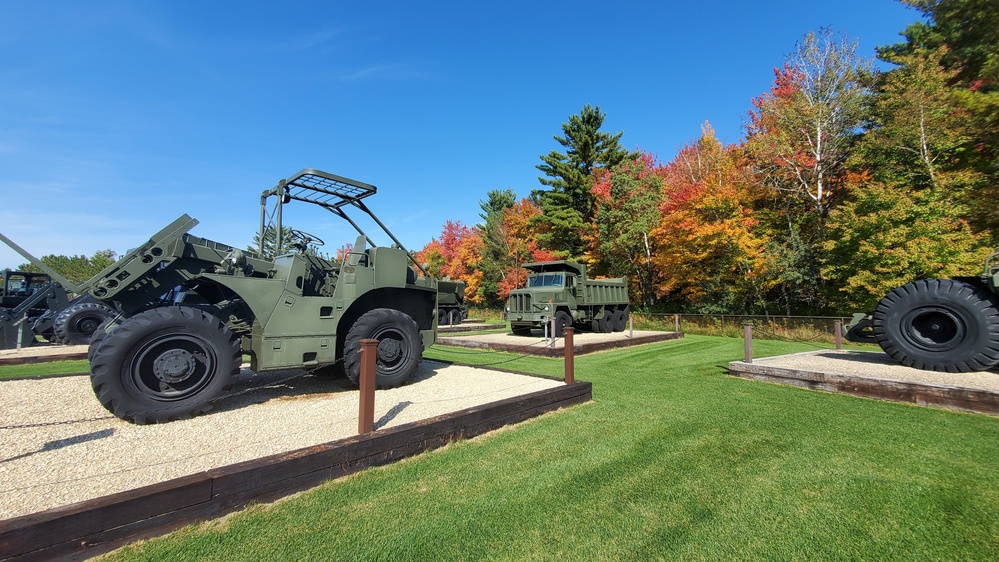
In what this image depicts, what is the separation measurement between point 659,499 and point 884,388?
217 inches

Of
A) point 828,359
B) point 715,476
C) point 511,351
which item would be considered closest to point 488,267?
point 511,351

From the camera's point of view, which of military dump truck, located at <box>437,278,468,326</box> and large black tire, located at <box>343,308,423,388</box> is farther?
military dump truck, located at <box>437,278,468,326</box>

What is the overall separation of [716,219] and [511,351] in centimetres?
1502

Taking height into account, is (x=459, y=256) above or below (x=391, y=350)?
above

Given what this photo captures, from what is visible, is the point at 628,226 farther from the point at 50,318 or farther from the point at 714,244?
the point at 50,318

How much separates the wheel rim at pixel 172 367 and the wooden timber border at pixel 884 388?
877 cm

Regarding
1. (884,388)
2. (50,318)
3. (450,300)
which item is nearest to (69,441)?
(884,388)

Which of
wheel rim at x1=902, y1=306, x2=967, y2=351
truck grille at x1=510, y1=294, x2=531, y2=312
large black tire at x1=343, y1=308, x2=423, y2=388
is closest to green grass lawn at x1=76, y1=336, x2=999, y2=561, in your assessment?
large black tire at x1=343, y1=308, x2=423, y2=388

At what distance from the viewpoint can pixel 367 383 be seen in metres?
A: 4.00

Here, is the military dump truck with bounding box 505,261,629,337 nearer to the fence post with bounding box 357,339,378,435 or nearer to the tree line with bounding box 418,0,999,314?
the tree line with bounding box 418,0,999,314

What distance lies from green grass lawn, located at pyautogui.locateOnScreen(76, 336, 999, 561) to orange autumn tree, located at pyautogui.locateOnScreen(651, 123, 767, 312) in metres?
16.2

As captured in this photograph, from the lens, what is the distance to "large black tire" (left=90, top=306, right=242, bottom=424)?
4.32m

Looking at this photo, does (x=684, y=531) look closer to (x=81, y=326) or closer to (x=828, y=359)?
(x=828, y=359)

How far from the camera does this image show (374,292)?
22.8 ft
